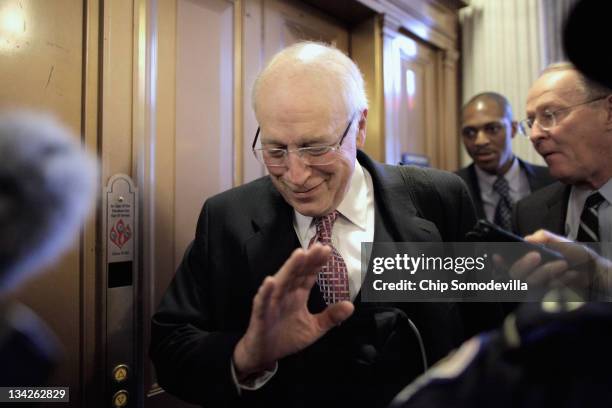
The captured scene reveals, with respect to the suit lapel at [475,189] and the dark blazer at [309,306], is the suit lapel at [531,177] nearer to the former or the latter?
the suit lapel at [475,189]

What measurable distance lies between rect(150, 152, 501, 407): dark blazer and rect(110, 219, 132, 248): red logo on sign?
30 cm

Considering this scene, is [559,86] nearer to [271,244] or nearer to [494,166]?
[271,244]

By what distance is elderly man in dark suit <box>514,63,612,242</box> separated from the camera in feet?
3.35

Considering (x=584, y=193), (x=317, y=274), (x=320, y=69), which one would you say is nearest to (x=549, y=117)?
(x=584, y=193)

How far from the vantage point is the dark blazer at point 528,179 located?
192 centimetres

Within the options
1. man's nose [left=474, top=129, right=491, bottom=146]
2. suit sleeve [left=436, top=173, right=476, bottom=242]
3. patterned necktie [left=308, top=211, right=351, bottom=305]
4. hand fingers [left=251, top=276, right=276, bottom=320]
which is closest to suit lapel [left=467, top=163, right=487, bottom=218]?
man's nose [left=474, top=129, right=491, bottom=146]

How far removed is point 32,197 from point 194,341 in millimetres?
465

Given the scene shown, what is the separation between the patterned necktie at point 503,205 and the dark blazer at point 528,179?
0.07 metres

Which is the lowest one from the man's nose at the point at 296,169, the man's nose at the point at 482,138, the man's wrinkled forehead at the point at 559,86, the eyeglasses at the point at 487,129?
the man's nose at the point at 296,169

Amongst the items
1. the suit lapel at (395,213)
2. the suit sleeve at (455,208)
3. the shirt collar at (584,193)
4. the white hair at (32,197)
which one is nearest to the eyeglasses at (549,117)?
the shirt collar at (584,193)

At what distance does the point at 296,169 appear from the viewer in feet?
2.57

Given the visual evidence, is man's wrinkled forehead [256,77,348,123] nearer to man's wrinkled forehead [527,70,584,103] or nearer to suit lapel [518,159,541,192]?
man's wrinkled forehead [527,70,584,103]

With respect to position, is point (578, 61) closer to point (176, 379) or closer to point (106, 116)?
point (176, 379)

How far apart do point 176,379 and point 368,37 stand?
5.55 ft
